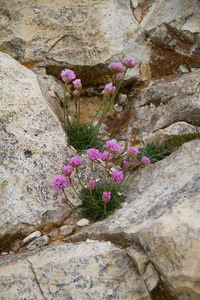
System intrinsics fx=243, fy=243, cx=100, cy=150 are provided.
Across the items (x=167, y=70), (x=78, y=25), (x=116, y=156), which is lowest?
(x=116, y=156)

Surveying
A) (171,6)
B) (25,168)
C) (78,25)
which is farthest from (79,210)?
(171,6)

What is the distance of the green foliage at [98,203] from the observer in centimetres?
321

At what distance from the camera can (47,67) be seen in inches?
197

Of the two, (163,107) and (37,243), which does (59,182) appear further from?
(163,107)

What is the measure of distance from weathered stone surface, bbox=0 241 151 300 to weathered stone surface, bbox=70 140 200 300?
157 mm

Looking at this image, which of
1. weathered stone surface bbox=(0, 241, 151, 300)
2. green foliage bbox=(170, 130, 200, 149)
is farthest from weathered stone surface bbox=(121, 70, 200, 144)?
weathered stone surface bbox=(0, 241, 151, 300)

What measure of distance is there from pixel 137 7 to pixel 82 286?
5.41 m

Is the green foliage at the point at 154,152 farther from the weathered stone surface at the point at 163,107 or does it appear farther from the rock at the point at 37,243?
the rock at the point at 37,243

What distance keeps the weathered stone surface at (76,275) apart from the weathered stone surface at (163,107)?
97.8 inches

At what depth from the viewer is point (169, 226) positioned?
6.61ft

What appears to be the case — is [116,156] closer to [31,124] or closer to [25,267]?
[31,124]

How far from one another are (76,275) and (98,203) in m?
1.25

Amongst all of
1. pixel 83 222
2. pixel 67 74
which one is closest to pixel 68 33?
pixel 67 74

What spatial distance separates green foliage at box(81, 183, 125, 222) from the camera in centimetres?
321
